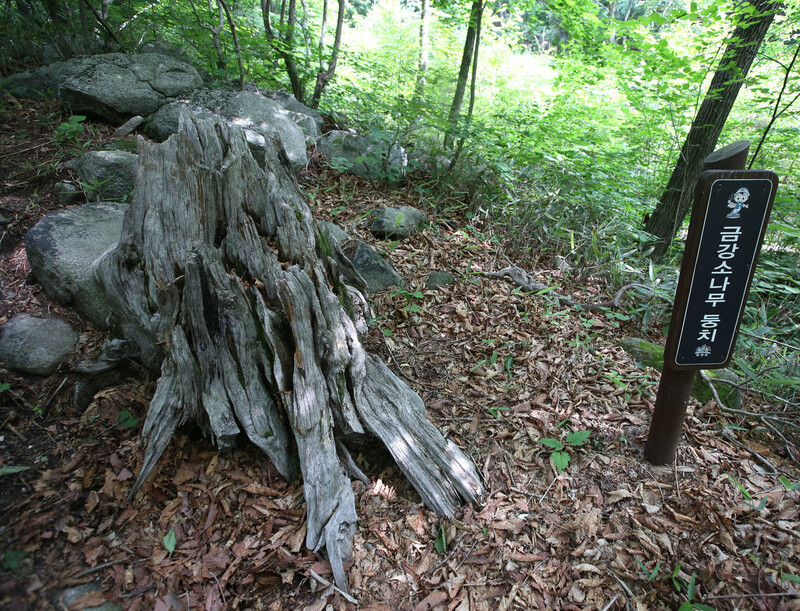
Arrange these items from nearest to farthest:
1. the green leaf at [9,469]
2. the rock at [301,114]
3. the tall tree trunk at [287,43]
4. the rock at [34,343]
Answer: the green leaf at [9,469] → the rock at [34,343] → the rock at [301,114] → the tall tree trunk at [287,43]

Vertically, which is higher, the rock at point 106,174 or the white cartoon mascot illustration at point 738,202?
the white cartoon mascot illustration at point 738,202

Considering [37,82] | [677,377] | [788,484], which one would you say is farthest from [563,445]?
[37,82]

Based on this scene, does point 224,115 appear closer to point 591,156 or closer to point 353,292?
point 353,292

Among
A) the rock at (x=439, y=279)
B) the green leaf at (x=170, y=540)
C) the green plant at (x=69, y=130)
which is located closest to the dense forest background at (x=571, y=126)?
the rock at (x=439, y=279)

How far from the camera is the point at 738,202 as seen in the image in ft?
7.82

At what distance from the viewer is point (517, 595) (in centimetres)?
238

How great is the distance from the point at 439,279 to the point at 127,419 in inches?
126

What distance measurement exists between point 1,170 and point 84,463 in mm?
3953

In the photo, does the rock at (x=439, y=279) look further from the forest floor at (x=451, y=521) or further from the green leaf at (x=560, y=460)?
the green leaf at (x=560, y=460)

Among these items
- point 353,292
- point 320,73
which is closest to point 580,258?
→ point 353,292

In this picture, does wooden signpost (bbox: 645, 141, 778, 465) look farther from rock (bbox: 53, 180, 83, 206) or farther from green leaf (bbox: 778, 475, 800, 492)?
rock (bbox: 53, 180, 83, 206)

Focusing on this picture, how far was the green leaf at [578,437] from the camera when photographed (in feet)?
10.3

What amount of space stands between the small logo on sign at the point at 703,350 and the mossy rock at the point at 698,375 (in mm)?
1041

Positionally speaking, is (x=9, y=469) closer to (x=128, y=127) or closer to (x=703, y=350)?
(x=703, y=350)
